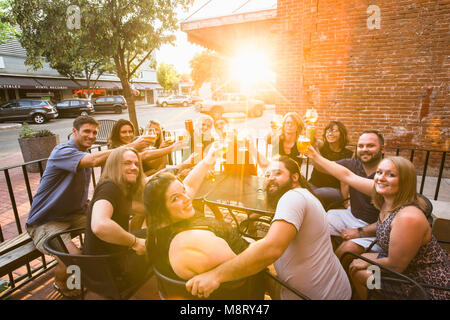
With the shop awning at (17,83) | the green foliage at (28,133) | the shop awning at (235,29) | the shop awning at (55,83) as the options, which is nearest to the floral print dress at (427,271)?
the shop awning at (235,29)

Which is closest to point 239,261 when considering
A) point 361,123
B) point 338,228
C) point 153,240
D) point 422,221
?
point 153,240

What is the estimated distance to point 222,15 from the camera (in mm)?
6465

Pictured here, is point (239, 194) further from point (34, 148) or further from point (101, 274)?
point (34, 148)

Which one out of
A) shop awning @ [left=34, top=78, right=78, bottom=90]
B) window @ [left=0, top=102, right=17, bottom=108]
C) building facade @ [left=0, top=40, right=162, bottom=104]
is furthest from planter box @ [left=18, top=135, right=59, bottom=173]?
shop awning @ [left=34, top=78, right=78, bottom=90]

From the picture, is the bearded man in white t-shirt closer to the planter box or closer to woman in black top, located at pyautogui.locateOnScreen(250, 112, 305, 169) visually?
woman in black top, located at pyautogui.locateOnScreen(250, 112, 305, 169)

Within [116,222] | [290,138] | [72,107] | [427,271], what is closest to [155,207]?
[116,222]

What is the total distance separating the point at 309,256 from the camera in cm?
146

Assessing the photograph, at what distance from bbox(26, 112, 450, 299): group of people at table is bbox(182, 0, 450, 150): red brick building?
3.39 m

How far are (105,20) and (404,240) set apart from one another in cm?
705

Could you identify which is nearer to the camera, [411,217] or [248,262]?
[248,262]

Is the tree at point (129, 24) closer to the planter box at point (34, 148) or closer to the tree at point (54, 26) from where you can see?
the tree at point (54, 26)

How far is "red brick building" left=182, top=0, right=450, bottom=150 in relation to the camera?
4.75 meters

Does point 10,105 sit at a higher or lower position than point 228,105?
higher
